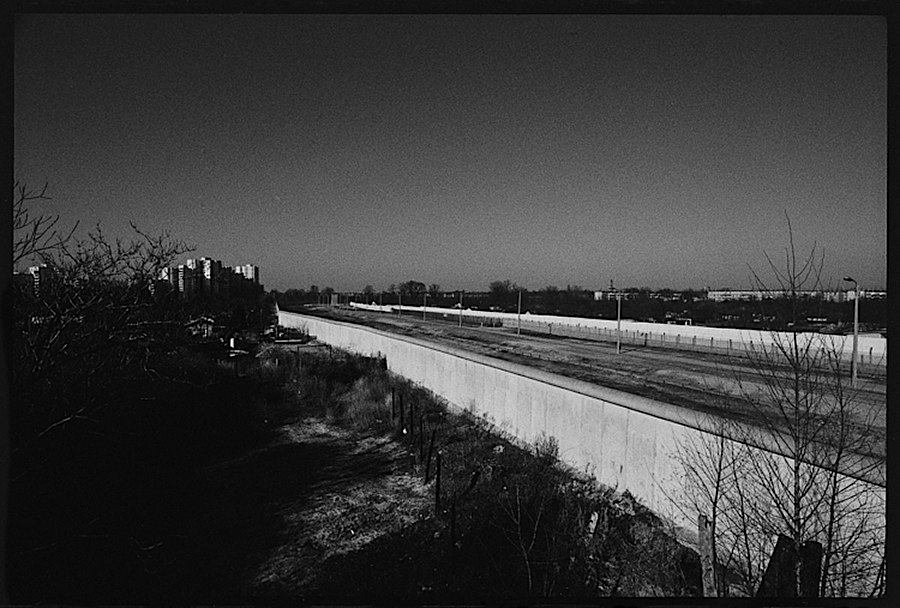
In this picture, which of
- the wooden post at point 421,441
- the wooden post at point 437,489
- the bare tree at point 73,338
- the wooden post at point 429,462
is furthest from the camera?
the wooden post at point 421,441

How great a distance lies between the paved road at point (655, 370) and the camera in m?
2.43

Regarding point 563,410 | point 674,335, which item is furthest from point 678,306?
point 674,335

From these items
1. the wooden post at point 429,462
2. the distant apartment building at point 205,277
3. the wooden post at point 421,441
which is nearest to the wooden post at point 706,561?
the wooden post at point 429,462

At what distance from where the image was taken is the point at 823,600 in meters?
2.00

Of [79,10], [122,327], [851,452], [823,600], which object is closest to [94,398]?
[122,327]

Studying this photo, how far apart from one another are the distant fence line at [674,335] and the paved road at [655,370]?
5.2 inches

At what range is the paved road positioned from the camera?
243cm

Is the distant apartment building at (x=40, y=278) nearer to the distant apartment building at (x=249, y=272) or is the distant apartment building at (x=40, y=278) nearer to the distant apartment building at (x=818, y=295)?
the distant apartment building at (x=249, y=272)

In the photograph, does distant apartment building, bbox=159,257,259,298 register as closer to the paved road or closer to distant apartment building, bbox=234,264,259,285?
distant apartment building, bbox=234,264,259,285

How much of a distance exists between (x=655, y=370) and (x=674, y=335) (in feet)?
6.51

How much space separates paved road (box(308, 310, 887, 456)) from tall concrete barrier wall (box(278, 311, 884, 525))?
0.84 ft

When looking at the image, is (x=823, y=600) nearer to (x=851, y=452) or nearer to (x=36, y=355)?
(x=851, y=452)

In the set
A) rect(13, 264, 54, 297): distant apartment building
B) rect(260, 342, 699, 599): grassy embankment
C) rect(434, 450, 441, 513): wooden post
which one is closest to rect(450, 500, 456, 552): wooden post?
rect(260, 342, 699, 599): grassy embankment

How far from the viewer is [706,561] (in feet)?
8.07
